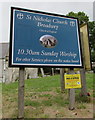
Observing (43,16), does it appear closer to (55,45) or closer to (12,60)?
(55,45)

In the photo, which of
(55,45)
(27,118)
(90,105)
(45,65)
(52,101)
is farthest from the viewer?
(52,101)

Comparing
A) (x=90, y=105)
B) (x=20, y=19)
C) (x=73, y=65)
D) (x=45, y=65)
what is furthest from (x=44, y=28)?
(x=90, y=105)

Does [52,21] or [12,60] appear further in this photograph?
[52,21]

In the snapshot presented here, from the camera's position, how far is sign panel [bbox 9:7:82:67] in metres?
3.93

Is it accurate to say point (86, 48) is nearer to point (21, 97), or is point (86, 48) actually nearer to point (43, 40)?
point (43, 40)

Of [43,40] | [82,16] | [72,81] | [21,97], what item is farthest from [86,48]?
[82,16]

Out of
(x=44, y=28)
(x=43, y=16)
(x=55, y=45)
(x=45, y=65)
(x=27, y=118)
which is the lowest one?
(x=27, y=118)

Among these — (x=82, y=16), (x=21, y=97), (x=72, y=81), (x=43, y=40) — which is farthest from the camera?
(x=82, y=16)

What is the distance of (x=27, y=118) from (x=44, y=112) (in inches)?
22.1

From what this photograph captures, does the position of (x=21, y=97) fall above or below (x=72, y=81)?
below

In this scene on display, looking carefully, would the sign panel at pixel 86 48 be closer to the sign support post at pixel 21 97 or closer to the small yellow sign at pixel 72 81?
the small yellow sign at pixel 72 81

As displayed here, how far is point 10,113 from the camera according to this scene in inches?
163

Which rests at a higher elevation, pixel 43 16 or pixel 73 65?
pixel 43 16

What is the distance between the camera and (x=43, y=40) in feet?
13.7
